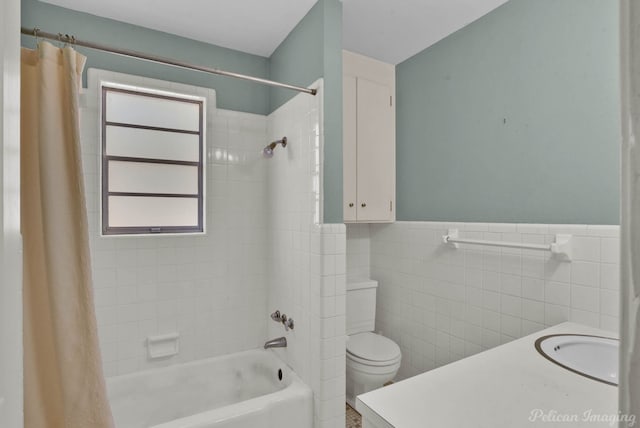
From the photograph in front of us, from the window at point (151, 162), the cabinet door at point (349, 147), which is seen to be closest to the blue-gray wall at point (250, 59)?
the window at point (151, 162)

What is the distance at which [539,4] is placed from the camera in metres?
1.68

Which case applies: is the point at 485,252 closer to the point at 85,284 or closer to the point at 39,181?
the point at 85,284

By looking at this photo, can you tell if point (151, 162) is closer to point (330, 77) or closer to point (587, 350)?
point (330, 77)

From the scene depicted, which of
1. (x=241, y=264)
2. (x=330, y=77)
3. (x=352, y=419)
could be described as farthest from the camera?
(x=241, y=264)

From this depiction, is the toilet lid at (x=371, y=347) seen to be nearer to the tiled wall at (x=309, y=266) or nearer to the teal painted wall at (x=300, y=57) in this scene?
the tiled wall at (x=309, y=266)

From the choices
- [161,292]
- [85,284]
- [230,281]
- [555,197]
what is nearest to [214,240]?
[230,281]

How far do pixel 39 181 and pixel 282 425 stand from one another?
1.51 meters

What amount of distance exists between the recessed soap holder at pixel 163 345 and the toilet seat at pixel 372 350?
1129mm

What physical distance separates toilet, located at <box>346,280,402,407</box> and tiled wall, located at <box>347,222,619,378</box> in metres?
0.19

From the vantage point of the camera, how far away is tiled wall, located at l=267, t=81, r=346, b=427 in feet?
5.58

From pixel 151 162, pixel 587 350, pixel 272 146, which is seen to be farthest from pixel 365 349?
pixel 151 162

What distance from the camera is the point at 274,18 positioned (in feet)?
6.36

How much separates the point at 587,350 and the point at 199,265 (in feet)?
6.82

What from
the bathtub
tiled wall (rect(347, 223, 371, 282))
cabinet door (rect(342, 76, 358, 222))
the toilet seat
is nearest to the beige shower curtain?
the bathtub
